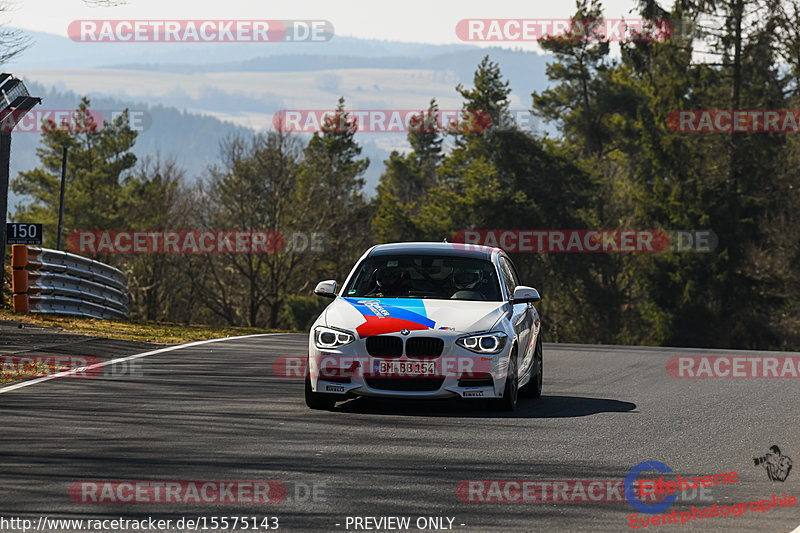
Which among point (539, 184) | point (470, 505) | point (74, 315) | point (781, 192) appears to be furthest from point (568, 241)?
point (470, 505)

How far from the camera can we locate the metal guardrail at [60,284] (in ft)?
64.8

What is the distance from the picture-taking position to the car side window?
39.9 feet

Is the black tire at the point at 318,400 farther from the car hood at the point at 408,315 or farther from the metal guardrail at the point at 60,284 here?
the metal guardrail at the point at 60,284

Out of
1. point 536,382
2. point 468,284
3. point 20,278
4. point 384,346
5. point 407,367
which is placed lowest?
point 536,382

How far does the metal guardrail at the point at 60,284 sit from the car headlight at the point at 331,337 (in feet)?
32.8

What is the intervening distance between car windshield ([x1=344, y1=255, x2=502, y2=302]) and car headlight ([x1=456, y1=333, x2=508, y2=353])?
1012 millimetres

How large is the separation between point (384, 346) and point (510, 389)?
1354mm

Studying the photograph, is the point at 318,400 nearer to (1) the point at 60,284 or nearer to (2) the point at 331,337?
(2) the point at 331,337

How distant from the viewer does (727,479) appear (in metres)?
8.09

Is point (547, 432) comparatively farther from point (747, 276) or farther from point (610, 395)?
point (747, 276)

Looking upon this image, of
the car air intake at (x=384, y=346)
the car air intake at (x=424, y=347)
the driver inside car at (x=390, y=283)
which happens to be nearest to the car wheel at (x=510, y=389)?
the car air intake at (x=424, y=347)

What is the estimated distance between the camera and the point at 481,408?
11406 millimetres

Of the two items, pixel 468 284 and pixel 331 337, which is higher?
pixel 468 284

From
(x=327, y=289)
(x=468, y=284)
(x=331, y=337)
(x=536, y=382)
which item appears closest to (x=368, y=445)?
(x=331, y=337)
